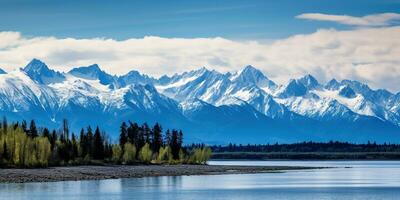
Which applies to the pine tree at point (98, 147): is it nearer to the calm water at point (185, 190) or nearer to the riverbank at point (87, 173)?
the riverbank at point (87, 173)

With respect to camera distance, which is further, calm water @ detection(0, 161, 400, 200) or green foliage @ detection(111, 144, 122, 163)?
green foliage @ detection(111, 144, 122, 163)

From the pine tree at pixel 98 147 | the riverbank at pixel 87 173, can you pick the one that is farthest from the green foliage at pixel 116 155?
the riverbank at pixel 87 173

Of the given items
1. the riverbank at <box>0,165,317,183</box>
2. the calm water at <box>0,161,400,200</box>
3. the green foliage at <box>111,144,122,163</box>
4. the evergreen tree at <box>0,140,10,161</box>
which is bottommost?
the calm water at <box>0,161,400,200</box>

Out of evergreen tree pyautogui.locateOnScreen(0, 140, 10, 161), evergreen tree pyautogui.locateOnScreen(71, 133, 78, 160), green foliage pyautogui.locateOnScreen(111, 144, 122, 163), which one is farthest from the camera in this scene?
green foliage pyautogui.locateOnScreen(111, 144, 122, 163)

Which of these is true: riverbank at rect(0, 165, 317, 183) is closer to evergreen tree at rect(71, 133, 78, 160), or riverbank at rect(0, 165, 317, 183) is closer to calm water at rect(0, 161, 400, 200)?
calm water at rect(0, 161, 400, 200)

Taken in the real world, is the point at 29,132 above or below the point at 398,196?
above

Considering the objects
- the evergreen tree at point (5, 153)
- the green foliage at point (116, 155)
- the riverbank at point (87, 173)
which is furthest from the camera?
the green foliage at point (116, 155)

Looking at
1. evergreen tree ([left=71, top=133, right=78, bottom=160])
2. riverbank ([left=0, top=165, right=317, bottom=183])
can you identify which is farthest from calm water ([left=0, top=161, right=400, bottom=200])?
evergreen tree ([left=71, top=133, right=78, bottom=160])

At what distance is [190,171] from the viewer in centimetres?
18412

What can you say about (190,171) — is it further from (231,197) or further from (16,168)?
(231,197)

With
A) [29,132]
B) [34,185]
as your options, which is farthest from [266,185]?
[29,132]

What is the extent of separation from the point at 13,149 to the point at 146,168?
36.7m

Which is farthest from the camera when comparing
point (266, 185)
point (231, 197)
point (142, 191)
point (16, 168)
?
point (16, 168)

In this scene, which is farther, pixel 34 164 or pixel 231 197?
pixel 34 164
